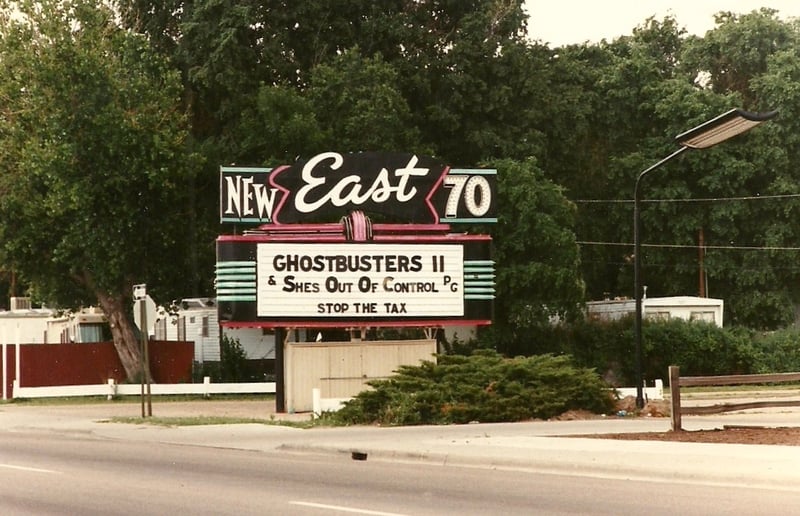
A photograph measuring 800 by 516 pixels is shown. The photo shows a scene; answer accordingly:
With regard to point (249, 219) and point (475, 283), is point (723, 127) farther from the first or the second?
point (249, 219)

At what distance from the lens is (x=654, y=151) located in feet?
230

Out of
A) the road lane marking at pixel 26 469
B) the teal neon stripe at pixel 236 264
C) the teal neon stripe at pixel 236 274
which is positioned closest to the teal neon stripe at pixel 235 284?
the teal neon stripe at pixel 236 274

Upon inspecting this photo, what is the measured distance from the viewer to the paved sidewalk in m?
17.3

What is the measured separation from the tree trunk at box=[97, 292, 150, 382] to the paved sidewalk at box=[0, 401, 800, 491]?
16056 millimetres

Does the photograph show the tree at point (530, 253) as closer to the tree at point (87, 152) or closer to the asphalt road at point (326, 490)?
the tree at point (87, 152)

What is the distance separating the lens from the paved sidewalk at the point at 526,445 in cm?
1733

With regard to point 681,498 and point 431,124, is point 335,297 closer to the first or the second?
point 681,498

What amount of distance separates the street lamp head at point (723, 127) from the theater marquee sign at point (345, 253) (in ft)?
24.7

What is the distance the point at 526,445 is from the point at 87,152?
32.0 m

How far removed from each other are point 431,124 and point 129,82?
15.4m

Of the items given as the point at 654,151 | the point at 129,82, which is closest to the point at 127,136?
the point at 129,82

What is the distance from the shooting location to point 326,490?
55.2ft

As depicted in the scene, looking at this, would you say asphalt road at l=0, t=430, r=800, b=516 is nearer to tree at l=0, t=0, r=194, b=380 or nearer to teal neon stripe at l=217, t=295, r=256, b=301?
teal neon stripe at l=217, t=295, r=256, b=301

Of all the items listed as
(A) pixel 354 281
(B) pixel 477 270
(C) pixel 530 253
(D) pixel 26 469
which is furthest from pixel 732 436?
(C) pixel 530 253
